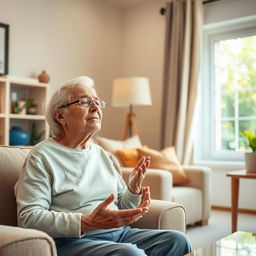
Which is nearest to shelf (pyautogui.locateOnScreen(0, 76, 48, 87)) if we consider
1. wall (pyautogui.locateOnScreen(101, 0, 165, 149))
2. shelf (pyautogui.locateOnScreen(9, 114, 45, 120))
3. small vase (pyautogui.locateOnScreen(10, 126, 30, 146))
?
shelf (pyautogui.locateOnScreen(9, 114, 45, 120))

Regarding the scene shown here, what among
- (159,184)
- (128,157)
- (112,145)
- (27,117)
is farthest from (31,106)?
(159,184)

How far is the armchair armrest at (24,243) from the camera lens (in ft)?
3.24

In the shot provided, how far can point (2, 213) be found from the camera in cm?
148

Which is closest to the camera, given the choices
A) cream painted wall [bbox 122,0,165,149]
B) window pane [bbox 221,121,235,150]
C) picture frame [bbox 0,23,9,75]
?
picture frame [bbox 0,23,9,75]

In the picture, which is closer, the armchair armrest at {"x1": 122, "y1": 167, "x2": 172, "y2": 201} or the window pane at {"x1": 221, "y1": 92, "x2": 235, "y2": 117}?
the armchair armrest at {"x1": 122, "y1": 167, "x2": 172, "y2": 201}

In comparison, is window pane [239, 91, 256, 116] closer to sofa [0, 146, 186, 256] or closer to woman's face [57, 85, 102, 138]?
sofa [0, 146, 186, 256]

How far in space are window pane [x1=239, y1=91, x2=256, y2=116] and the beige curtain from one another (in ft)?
1.81

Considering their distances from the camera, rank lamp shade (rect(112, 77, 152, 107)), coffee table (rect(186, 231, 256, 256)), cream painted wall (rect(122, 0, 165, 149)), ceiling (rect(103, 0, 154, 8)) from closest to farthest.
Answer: coffee table (rect(186, 231, 256, 256))
lamp shade (rect(112, 77, 152, 107))
cream painted wall (rect(122, 0, 165, 149))
ceiling (rect(103, 0, 154, 8))

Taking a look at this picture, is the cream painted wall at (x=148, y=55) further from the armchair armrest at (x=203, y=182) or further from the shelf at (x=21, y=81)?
the shelf at (x=21, y=81)

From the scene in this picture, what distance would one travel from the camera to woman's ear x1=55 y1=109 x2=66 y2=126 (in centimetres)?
160

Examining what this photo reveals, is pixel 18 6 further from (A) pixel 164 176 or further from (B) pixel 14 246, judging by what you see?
(B) pixel 14 246

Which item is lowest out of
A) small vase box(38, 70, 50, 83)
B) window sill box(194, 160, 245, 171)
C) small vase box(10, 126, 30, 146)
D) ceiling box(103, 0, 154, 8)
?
window sill box(194, 160, 245, 171)

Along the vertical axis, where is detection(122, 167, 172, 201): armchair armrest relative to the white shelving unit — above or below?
below

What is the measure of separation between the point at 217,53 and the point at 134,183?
333 cm
